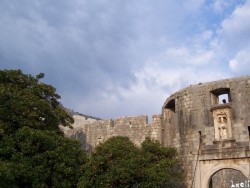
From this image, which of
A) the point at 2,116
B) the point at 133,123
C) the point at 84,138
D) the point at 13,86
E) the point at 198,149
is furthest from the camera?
the point at 84,138

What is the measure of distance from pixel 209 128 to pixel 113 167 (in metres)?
5.03

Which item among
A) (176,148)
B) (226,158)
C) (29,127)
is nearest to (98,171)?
(29,127)

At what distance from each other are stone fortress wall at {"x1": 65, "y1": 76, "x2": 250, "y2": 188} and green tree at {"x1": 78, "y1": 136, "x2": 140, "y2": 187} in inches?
117

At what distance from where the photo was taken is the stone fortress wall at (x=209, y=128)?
1472 cm

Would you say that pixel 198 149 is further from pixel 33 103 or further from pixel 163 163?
pixel 33 103

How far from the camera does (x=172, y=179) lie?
49.2 ft

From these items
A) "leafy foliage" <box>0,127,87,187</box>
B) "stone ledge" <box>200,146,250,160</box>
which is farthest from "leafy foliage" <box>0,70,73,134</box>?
"stone ledge" <box>200,146,250,160</box>

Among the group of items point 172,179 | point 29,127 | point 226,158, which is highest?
point 29,127

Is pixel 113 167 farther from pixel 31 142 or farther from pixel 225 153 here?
pixel 225 153

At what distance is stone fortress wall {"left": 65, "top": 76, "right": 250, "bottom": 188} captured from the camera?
579 inches

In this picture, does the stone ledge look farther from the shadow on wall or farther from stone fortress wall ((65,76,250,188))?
the shadow on wall

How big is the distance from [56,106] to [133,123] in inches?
240

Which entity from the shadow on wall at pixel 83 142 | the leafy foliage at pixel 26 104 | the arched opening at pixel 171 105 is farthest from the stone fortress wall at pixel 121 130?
the leafy foliage at pixel 26 104

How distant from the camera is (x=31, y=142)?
1291 cm
